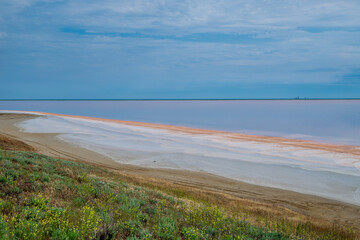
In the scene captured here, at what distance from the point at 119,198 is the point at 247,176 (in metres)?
12.6

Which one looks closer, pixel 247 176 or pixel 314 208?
pixel 314 208

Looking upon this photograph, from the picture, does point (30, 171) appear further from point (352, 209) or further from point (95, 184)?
point (352, 209)

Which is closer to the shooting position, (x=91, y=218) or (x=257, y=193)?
(x=91, y=218)

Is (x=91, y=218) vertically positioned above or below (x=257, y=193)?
above

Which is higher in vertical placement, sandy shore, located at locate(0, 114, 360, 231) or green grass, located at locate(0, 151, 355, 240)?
green grass, located at locate(0, 151, 355, 240)

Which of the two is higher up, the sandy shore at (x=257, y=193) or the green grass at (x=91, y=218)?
the green grass at (x=91, y=218)

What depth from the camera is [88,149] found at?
1065 inches

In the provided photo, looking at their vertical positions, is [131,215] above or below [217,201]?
above

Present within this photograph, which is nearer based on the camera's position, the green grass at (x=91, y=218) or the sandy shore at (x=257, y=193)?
the green grass at (x=91, y=218)

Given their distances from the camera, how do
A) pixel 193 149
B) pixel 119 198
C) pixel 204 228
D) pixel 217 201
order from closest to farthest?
pixel 204 228 < pixel 119 198 < pixel 217 201 < pixel 193 149

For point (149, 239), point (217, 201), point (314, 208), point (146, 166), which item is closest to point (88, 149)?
point (146, 166)

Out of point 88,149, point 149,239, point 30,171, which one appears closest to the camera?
point 149,239

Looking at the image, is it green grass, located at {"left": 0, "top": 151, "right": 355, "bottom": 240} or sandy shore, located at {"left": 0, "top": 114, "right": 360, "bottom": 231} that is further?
sandy shore, located at {"left": 0, "top": 114, "right": 360, "bottom": 231}

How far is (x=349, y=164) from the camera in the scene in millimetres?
22406
